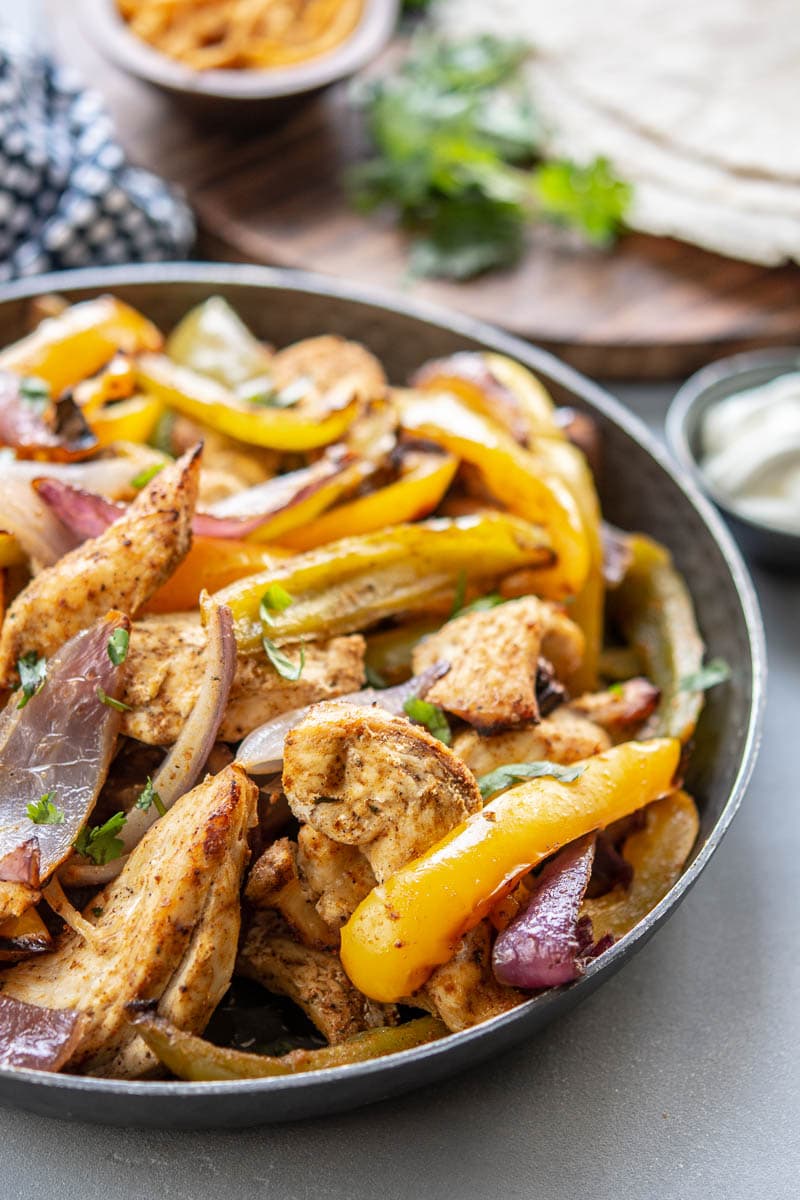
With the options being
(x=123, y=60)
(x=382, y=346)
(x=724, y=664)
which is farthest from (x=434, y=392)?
(x=123, y=60)

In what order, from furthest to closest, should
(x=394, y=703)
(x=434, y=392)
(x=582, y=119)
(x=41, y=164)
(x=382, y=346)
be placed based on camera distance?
(x=582, y=119)
(x=41, y=164)
(x=382, y=346)
(x=434, y=392)
(x=394, y=703)

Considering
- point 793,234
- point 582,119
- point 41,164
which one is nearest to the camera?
point 41,164

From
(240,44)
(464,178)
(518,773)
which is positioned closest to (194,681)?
(518,773)

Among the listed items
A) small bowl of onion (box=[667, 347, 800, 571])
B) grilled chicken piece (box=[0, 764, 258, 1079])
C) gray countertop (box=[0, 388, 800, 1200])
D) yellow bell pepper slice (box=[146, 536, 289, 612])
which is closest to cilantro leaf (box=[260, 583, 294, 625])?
yellow bell pepper slice (box=[146, 536, 289, 612])

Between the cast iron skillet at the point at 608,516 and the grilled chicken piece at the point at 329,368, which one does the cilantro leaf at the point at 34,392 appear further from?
the grilled chicken piece at the point at 329,368

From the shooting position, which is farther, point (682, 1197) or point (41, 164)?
point (41, 164)

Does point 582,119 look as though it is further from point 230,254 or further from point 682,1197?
point 682,1197

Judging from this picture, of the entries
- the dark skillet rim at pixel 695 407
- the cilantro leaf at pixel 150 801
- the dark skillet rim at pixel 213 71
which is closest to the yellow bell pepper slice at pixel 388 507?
the cilantro leaf at pixel 150 801
